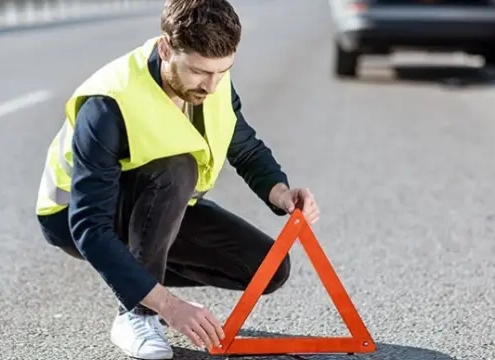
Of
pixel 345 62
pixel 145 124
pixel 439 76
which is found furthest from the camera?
pixel 439 76

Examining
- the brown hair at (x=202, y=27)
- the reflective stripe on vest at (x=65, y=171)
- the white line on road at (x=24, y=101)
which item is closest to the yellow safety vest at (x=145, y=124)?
the reflective stripe on vest at (x=65, y=171)

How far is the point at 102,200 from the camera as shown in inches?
129

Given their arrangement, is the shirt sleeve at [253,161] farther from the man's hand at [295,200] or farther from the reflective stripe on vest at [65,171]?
the reflective stripe on vest at [65,171]

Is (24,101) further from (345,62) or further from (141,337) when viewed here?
(141,337)

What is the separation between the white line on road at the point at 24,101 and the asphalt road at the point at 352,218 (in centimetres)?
2

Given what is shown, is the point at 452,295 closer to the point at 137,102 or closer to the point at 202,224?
the point at 202,224

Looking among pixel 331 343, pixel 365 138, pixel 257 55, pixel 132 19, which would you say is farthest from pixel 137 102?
pixel 132 19

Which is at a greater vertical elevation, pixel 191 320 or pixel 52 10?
pixel 191 320

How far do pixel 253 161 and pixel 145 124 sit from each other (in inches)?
23.7

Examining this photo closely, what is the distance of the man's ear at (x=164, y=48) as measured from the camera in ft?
10.4

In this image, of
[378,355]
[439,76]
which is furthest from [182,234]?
[439,76]

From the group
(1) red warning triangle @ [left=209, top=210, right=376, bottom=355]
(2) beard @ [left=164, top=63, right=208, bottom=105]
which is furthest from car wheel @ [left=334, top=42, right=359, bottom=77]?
(2) beard @ [left=164, top=63, right=208, bottom=105]

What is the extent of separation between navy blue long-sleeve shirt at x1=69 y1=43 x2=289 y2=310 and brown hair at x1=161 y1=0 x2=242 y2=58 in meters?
0.33

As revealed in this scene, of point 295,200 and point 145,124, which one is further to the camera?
point 295,200
